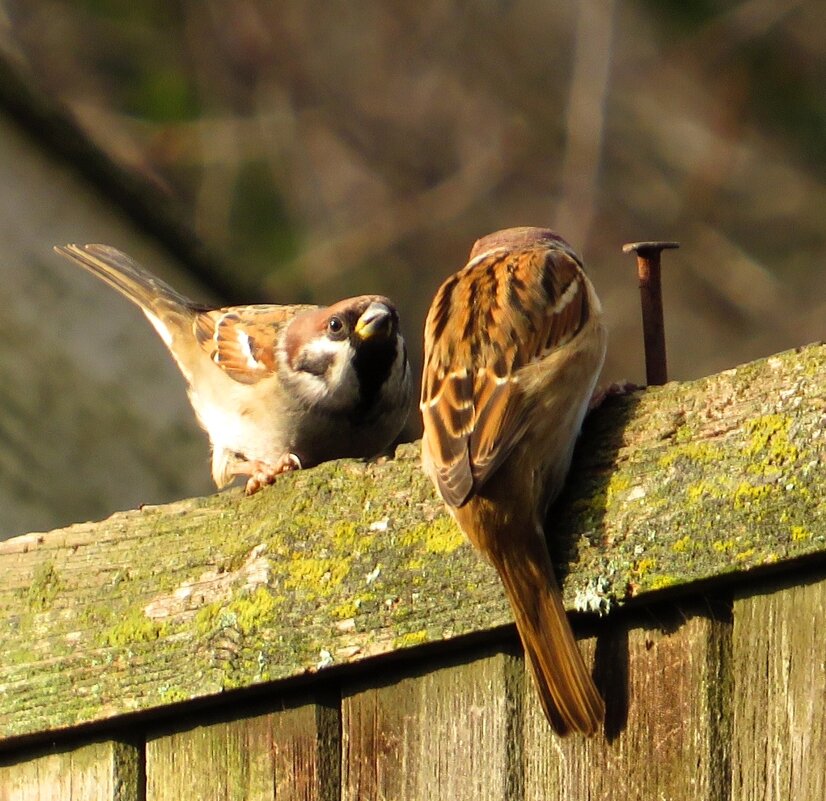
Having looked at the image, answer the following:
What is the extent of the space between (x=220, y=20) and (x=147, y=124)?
469 millimetres

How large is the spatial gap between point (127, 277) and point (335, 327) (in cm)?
87

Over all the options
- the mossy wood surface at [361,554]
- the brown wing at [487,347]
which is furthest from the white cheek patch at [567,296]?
the mossy wood surface at [361,554]

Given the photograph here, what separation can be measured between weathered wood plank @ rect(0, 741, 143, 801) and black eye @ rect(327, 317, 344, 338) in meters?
1.52

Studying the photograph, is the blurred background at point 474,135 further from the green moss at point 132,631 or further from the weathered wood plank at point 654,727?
the weathered wood plank at point 654,727

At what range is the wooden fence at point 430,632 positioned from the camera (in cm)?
174

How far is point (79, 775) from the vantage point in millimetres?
2207

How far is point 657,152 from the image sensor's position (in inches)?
202

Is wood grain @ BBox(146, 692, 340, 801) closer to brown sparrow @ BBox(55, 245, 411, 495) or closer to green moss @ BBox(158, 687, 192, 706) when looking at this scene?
green moss @ BBox(158, 687, 192, 706)

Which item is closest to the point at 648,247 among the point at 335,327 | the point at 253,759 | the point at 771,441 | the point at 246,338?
the point at 771,441

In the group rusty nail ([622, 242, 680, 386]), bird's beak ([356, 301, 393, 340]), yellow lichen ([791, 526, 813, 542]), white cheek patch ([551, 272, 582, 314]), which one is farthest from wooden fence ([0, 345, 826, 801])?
bird's beak ([356, 301, 393, 340])

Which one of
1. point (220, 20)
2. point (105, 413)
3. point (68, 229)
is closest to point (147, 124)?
point (220, 20)

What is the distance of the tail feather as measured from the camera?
3873mm

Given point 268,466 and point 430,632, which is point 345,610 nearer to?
point 430,632

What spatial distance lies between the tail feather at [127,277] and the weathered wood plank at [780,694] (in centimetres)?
232
